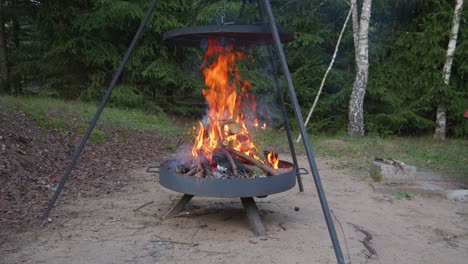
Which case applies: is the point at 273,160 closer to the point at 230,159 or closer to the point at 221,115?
the point at 230,159

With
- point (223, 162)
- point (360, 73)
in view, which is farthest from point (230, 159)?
point (360, 73)

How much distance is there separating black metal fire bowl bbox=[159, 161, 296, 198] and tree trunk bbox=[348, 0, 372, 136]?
27.7 ft

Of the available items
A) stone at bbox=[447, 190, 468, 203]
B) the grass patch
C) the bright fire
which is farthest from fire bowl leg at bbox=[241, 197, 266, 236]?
the grass patch

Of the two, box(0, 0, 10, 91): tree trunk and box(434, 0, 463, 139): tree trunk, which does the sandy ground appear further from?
box(0, 0, 10, 91): tree trunk

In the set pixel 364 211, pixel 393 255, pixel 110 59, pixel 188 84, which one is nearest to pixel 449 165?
pixel 364 211

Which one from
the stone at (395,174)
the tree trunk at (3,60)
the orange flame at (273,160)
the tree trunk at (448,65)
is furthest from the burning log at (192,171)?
the tree trunk at (3,60)

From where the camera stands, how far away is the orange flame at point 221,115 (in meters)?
4.70

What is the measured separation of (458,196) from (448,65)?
7.27 metres

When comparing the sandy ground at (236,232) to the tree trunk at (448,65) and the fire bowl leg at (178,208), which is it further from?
the tree trunk at (448,65)

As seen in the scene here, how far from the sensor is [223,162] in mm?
4566

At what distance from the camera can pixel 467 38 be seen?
12242mm

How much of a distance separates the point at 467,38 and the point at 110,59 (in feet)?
35.0

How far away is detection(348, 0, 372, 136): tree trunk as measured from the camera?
11523 mm

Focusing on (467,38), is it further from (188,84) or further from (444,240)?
(444,240)
